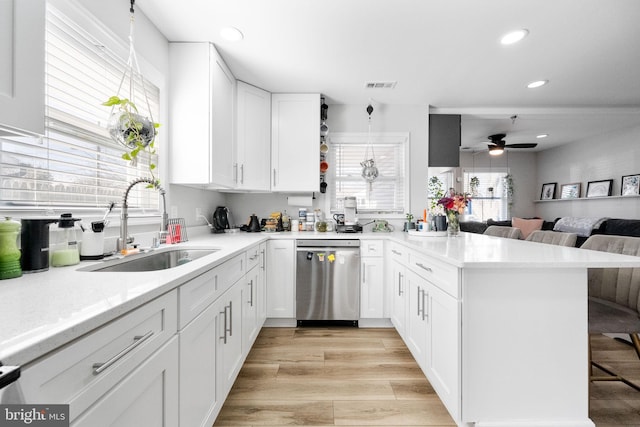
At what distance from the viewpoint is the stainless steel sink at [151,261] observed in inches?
52.7

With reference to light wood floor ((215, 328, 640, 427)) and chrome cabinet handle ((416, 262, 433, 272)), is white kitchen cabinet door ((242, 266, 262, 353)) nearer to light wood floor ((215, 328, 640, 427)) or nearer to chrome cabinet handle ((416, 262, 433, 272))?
light wood floor ((215, 328, 640, 427))

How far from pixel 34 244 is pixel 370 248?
2384 mm

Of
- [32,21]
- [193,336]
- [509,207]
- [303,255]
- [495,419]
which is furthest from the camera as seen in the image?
[509,207]

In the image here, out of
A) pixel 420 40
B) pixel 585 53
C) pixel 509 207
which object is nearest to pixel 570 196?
pixel 509 207

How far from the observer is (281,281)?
9.14 ft

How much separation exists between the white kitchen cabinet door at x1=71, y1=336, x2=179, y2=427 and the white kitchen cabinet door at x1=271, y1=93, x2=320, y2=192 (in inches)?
92.4

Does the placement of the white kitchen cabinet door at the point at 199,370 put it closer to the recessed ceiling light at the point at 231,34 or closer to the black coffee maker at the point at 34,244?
the black coffee maker at the point at 34,244

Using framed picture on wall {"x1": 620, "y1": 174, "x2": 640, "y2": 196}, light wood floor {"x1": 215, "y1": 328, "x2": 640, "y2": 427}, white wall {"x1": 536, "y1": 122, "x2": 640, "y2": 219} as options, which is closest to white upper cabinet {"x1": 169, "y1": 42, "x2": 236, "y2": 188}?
light wood floor {"x1": 215, "y1": 328, "x2": 640, "y2": 427}

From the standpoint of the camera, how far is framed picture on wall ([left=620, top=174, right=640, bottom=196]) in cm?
452

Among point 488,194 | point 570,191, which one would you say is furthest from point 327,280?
point 570,191

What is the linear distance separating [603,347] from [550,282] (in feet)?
5.82

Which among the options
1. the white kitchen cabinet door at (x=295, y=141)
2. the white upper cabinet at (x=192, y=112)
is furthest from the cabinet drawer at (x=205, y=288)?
the white kitchen cabinet door at (x=295, y=141)

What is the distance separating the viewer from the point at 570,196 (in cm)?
597

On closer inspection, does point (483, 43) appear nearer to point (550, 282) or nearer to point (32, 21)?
point (550, 282)
